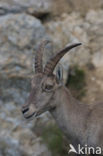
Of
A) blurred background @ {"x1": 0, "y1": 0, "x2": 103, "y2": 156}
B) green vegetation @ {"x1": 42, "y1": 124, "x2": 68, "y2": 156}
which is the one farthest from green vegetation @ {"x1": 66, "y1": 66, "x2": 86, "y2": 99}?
green vegetation @ {"x1": 42, "y1": 124, "x2": 68, "y2": 156}

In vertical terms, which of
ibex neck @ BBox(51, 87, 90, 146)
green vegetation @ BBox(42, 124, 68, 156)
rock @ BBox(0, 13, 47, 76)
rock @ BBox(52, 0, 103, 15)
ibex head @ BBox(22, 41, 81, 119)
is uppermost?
rock @ BBox(52, 0, 103, 15)

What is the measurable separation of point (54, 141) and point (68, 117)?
83.5 inches

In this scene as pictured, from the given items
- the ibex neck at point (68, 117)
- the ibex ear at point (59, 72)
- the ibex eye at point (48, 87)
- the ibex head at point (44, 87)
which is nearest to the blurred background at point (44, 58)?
the ibex neck at point (68, 117)

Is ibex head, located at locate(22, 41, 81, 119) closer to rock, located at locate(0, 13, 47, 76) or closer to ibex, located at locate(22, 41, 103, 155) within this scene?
ibex, located at locate(22, 41, 103, 155)

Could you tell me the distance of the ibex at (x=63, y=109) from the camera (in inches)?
266

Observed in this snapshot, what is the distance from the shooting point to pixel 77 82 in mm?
11516

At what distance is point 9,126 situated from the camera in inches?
350

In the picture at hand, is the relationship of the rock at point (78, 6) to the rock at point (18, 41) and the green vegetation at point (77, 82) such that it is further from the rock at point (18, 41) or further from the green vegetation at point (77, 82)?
the green vegetation at point (77, 82)

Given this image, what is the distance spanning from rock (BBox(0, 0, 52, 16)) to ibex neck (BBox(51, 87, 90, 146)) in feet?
19.5

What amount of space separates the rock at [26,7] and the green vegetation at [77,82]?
2.62m

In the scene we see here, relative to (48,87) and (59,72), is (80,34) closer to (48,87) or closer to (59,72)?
(59,72)

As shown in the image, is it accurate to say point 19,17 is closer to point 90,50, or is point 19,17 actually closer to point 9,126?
point 90,50

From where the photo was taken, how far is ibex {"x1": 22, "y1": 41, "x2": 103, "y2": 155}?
675cm

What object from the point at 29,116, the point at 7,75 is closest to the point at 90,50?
the point at 7,75
